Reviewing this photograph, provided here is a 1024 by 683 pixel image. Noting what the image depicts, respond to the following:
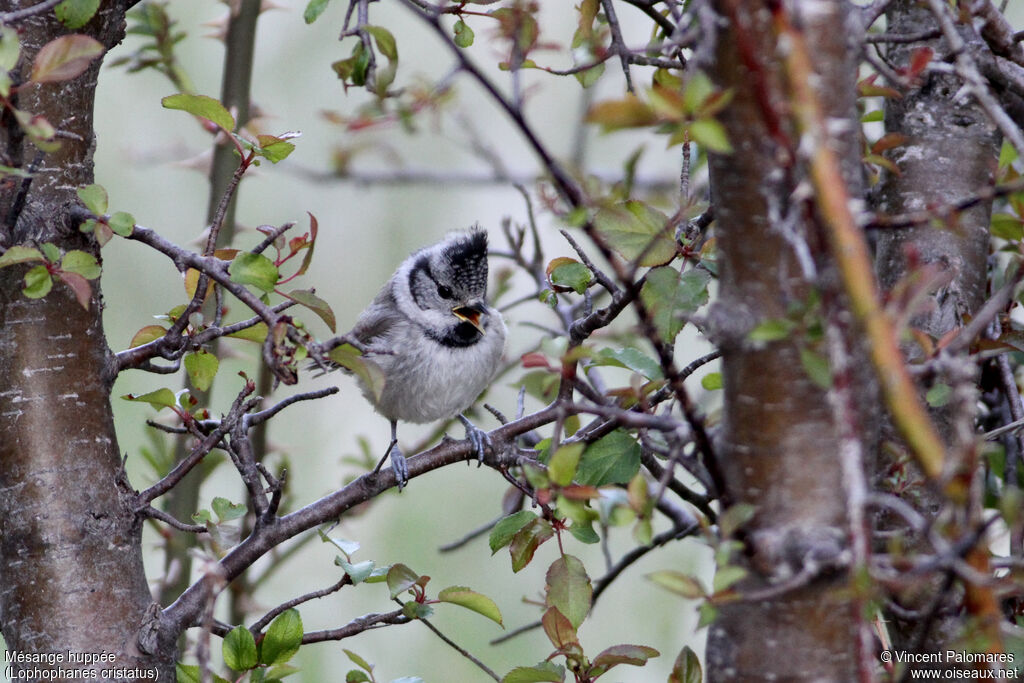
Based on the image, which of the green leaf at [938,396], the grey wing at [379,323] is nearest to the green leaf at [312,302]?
the green leaf at [938,396]

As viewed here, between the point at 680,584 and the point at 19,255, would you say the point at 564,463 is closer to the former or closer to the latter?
the point at 680,584

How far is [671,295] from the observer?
52.6 inches

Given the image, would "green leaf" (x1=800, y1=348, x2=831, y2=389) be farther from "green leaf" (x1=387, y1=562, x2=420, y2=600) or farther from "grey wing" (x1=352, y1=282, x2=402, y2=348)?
"grey wing" (x1=352, y1=282, x2=402, y2=348)

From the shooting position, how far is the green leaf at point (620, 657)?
4.51 ft

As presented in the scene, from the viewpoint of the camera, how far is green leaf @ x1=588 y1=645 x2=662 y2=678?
1.38 m

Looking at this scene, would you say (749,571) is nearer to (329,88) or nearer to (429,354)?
(429,354)

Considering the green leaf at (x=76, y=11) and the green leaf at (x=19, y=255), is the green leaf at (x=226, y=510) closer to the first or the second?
the green leaf at (x=19, y=255)

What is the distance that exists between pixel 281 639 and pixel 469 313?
1851mm

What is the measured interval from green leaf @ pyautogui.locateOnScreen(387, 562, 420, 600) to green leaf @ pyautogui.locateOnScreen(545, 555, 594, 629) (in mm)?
223

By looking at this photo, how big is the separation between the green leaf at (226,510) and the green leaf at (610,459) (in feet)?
1.83

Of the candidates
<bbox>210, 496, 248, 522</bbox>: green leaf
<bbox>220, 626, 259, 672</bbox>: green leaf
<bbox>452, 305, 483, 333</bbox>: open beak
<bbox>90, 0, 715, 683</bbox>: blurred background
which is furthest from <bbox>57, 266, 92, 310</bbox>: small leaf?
<bbox>90, 0, 715, 683</bbox>: blurred background

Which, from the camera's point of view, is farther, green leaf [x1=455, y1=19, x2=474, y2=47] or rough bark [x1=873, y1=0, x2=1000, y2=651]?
rough bark [x1=873, y1=0, x2=1000, y2=651]

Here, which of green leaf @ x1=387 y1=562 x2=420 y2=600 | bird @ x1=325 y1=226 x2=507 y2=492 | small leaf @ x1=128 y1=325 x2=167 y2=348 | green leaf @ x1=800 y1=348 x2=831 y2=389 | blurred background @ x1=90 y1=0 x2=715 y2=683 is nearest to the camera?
green leaf @ x1=800 y1=348 x2=831 y2=389

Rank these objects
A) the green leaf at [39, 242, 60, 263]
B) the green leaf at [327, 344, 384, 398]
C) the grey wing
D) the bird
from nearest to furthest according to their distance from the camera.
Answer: the green leaf at [327, 344, 384, 398], the green leaf at [39, 242, 60, 263], the bird, the grey wing
